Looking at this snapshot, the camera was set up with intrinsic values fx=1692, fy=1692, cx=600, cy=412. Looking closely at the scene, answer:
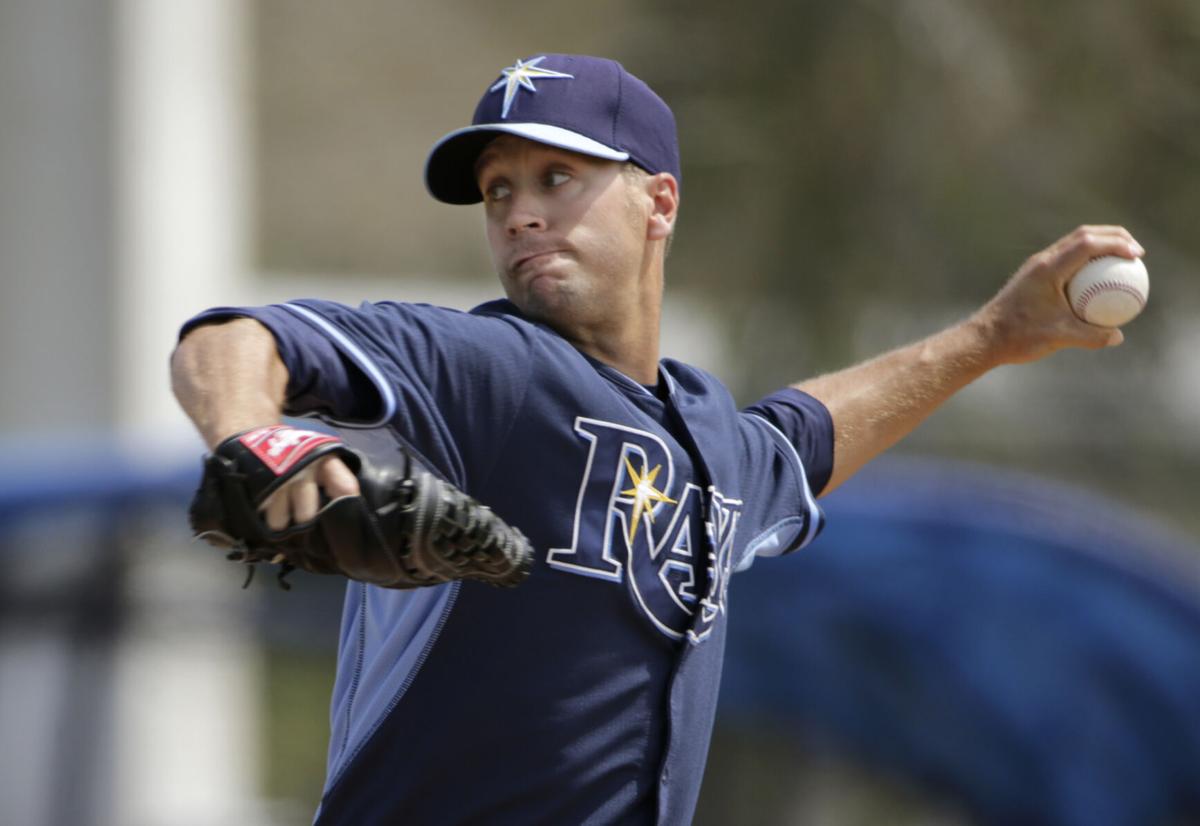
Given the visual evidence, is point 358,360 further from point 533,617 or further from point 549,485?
point 533,617

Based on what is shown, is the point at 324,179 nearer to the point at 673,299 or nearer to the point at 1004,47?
the point at 673,299

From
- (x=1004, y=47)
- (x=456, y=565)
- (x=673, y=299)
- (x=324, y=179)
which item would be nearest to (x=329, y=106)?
(x=324, y=179)

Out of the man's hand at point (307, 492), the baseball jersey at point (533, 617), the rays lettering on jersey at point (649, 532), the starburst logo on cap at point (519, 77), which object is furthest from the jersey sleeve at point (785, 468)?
the man's hand at point (307, 492)

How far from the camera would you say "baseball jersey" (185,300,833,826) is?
2.74 meters

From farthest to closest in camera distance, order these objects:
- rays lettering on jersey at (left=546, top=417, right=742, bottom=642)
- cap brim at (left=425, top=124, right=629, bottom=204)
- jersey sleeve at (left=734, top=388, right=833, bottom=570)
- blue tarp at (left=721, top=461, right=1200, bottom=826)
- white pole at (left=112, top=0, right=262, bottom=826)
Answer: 1. white pole at (left=112, top=0, right=262, bottom=826)
2. blue tarp at (left=721, top=461, right=1200, bottom=826)
3. jersey sleeve at (left=734, top=388, right=833, bottom=570)
4. cap brim at (left=425, top=124, right=629, bottom=204)
5. rays lettering on jersey at (left=546, top=417, right=742, bottom=642)

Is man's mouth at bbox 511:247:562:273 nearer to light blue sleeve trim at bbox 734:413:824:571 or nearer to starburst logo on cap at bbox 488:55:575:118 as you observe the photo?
starburst logo on cap at bbox 488:55:575:118

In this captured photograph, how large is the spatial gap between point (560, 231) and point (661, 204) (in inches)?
12.4

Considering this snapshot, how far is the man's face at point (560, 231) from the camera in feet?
9.91

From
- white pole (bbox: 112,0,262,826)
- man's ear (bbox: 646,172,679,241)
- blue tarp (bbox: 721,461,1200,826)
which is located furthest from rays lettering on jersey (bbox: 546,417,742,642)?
white pole (bbox: 112,0,262,826)

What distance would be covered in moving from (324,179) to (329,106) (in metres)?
0.75

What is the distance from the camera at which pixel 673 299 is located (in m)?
13.2

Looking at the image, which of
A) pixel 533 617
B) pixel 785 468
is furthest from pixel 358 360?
pixel 785 468

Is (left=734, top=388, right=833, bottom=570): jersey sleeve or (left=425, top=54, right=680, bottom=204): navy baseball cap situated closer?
(left=425, top=54, right=680, bottom=204): navy baseball cap

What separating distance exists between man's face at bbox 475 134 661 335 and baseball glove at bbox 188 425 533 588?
65 cm
